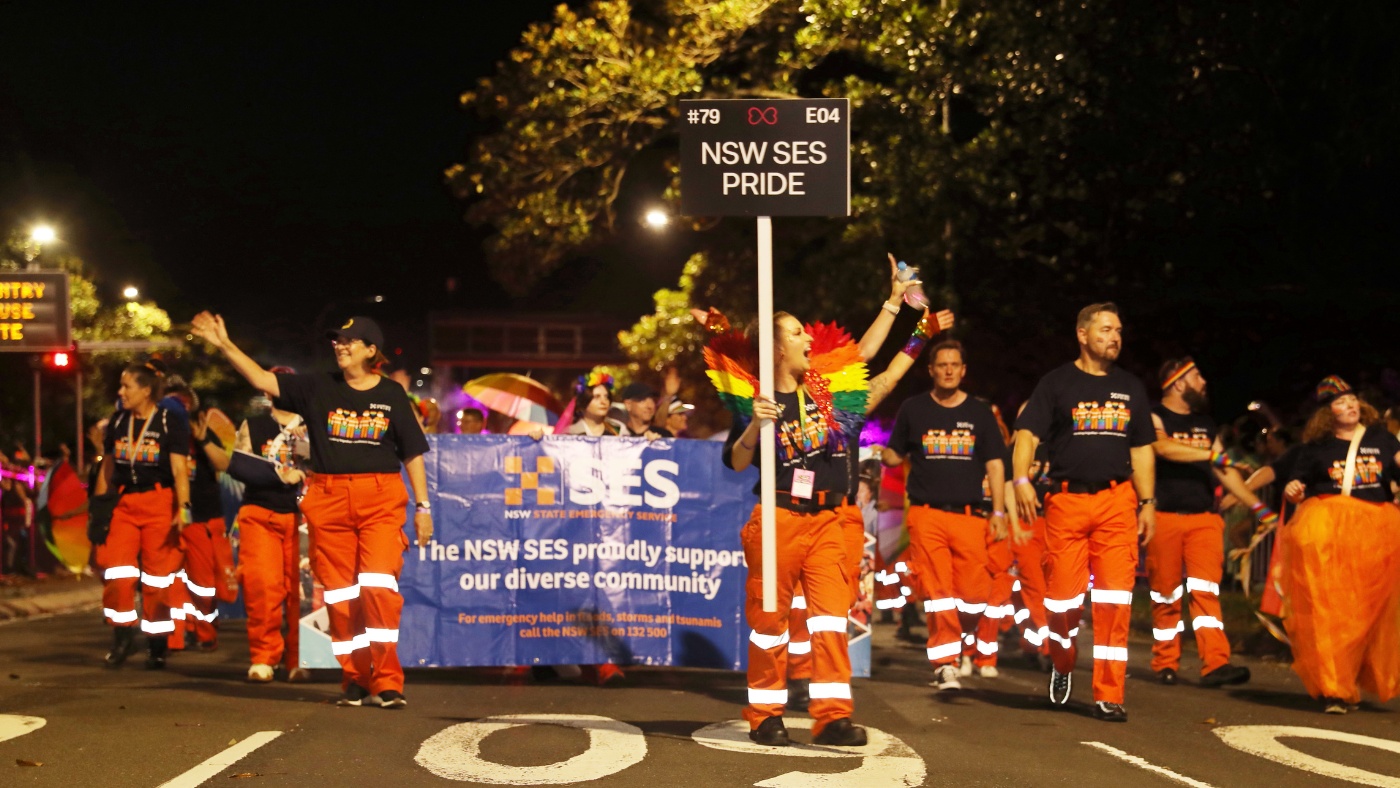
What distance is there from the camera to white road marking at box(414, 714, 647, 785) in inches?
283

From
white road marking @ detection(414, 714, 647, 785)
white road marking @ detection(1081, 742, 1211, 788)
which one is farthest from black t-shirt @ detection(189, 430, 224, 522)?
white road marking @ detection(1081, 742, 1211, 788)

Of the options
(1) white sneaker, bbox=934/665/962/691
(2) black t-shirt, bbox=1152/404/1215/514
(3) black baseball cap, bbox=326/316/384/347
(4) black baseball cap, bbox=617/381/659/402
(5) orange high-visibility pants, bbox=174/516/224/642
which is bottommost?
(1) white sneaker, bbox=934/665/962/691

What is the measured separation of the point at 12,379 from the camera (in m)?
43.6

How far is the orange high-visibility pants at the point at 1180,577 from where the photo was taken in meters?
11.1

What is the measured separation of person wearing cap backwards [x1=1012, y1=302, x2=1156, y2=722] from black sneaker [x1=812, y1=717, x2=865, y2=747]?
183cm

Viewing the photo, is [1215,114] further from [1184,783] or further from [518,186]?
[1184,783]

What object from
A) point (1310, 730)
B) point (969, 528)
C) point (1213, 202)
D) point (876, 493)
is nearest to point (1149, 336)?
point (1213, 202)

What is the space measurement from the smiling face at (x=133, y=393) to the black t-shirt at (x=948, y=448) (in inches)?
201

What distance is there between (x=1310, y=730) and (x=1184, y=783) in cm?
210

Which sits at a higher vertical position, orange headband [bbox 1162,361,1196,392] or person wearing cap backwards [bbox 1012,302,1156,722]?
orange headband [bbox 1162,361,1196,392]

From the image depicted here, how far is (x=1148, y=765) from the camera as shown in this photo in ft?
25.2

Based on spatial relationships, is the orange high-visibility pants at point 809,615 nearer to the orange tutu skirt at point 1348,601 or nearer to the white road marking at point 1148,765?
the white road marking at point 1148,765

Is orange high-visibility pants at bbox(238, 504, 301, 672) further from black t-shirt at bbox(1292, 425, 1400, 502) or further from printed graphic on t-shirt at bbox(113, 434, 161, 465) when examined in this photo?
black t-shirt at bbox(1292, 425, 1400, 502)

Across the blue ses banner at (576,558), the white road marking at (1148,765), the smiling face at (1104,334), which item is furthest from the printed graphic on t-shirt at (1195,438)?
the white road marking at (1148,765)
